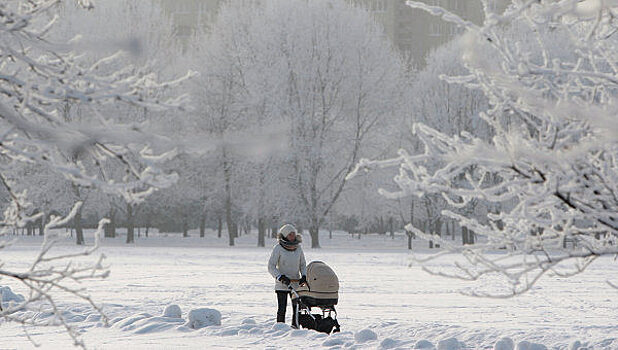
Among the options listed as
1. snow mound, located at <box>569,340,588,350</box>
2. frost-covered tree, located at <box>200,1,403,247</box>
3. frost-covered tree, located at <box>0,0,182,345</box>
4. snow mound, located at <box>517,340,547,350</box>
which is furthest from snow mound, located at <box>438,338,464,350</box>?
frost-covered tree, located at <box>200,1,403,247</box>

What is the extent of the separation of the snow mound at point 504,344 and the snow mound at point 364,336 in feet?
4.96

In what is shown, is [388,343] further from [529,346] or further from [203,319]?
[203,319]

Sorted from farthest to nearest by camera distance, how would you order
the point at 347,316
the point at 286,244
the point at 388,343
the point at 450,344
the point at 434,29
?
the point at 434,29 → the point at 347,316 → the point at 286,244 → the point at 388,343 → the point at 450,344

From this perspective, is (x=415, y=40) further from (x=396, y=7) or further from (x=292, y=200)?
(x=292, y=200)

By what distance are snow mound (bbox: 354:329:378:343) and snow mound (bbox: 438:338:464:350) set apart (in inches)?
34.5

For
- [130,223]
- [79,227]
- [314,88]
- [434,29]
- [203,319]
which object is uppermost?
[434,29]

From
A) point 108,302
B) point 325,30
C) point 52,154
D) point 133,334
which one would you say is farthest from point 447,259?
point 52,154

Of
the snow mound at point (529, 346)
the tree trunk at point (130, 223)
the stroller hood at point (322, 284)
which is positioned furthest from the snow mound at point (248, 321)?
the tree trunk at point (130, 223)

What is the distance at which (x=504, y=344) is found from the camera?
29.2 ft

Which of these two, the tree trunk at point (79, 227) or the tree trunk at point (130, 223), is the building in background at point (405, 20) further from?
the tree trunk at point (79, 227)

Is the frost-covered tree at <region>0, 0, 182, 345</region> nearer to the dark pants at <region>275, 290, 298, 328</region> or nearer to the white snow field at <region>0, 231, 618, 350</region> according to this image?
Result: the white snow field at <region>0, 231, 618, 350</region>

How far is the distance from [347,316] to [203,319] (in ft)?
9.12

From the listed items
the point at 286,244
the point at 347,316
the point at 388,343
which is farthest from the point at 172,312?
the point at 388,343

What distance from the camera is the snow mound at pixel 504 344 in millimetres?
8844
